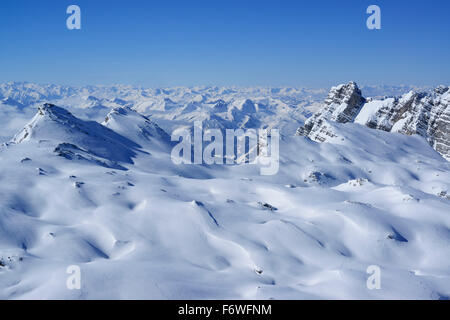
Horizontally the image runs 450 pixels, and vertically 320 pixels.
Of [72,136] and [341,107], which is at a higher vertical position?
[341,107]

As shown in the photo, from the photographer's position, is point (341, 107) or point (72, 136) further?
point (341, 107)

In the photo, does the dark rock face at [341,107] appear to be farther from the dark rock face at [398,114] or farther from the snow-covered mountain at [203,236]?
the snow-covered mountain at [203,236]

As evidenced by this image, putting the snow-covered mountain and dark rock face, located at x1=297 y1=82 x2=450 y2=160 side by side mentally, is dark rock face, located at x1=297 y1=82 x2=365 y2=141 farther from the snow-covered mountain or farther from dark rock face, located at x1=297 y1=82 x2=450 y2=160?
the snow-covered mountain

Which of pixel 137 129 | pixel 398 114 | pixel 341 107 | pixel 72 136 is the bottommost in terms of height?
pixel 137 129

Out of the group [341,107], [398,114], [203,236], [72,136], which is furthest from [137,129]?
[398,114]

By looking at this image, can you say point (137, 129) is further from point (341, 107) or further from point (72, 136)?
point (341, 107)

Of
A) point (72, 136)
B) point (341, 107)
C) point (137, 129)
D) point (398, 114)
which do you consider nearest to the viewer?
point (72, 136)

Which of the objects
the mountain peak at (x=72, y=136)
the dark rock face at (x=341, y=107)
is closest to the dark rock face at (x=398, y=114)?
the dark rock face at (x=341, y=107)

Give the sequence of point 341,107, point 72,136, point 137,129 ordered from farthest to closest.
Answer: point 341,107, point 137,129, point 72,136
